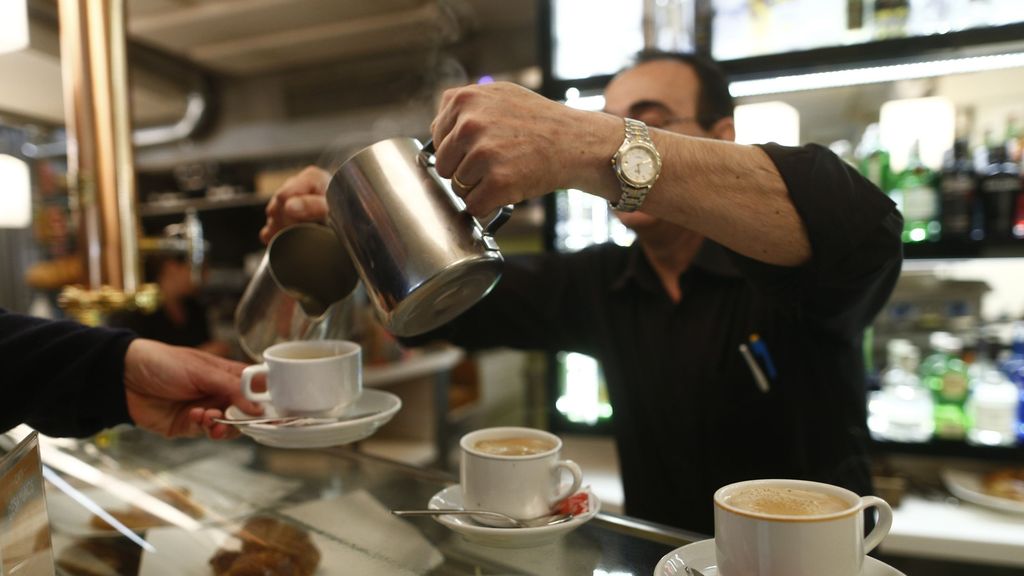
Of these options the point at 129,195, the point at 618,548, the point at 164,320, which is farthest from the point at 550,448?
the point at 164,320

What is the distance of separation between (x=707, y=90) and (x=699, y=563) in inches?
42.4

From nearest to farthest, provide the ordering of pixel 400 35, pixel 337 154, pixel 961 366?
1. pixel 961 366
2. pixel 400 35
3. pixel 337 154

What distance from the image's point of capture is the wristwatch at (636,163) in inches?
30.0

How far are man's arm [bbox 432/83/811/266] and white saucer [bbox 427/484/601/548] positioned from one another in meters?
0.33

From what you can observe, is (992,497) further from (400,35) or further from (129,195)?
(400,35)

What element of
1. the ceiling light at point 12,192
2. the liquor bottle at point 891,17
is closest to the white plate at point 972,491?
the liquor bottle at point 891,17

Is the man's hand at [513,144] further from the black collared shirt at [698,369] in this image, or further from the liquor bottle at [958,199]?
the liquor bottle at [958,199]

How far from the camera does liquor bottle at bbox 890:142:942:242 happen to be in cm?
202

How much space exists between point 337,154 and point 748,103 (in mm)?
3561

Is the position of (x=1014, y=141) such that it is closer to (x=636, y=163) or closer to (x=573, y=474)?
(x=636, y=163)

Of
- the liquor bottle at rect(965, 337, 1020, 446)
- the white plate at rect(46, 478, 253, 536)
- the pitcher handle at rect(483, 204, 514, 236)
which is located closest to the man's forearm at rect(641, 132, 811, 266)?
the pitcher handle at rect(483, 204, 514, 236)

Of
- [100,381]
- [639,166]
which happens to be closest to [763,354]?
[639,166]

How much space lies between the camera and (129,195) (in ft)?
4.85

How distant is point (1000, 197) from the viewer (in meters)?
1.94
